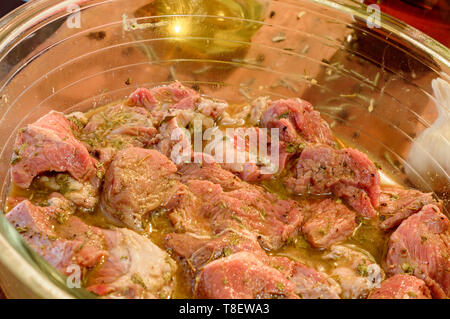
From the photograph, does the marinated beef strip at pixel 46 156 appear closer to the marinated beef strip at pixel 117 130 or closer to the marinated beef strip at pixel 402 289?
the marinated beef strip at pixel 117 130

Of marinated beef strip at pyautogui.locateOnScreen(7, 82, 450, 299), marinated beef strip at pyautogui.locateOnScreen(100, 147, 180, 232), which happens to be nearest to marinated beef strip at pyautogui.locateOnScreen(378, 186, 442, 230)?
marinated beef strip at pyautogui.locateOnScreen(7, 82, 450, 299)

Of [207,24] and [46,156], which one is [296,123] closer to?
[207,24]

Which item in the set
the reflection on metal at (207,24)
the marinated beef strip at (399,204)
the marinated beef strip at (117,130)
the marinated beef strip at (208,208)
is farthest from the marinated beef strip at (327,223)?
the reflection on metal at (207,24)

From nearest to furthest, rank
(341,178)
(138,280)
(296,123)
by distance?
(138,280) < (341,178) < (296,123)

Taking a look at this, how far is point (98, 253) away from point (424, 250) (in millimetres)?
1723

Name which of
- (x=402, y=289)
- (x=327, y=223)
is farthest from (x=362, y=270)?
(x=327, y=223)

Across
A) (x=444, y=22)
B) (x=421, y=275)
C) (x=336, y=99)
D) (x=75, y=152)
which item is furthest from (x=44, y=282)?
(x=444, y=22)

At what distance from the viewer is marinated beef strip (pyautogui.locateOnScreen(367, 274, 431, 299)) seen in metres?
2.25

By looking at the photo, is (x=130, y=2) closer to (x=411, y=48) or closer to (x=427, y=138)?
(x=411, y=48)

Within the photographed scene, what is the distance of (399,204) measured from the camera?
2838 millimetres

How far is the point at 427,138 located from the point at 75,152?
7.70 ft

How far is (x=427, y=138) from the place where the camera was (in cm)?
322

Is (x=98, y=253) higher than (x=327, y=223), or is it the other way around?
(x=327, y=223)

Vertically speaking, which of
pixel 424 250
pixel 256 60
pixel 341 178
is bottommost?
pixel 424 250
